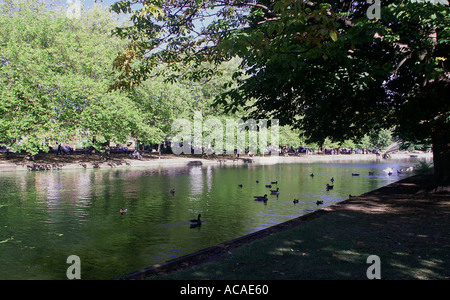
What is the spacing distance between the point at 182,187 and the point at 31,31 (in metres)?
33.5

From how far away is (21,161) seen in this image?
44469mm

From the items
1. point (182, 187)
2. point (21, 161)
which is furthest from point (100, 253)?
point (21, 161)

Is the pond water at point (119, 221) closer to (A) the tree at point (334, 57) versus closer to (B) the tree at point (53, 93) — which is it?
(A) the tree at point (334, 57)

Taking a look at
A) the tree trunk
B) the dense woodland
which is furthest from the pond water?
the tree trunk

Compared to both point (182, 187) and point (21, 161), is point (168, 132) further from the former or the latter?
point (182, 187)

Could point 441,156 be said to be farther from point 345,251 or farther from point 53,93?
point 53,93

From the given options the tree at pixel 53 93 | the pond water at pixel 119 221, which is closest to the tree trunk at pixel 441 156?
the pond water at pixel 119 221

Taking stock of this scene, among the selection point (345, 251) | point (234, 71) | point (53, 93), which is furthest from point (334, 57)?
point (53, 93)

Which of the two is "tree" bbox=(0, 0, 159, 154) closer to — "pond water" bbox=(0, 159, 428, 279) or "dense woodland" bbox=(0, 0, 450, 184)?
"dense woodland" bbox=(0, 0, 450, 184)

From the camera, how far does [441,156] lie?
662 inches

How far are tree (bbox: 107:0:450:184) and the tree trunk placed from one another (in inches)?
1.6

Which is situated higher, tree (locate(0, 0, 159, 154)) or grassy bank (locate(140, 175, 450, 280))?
tree (locate(0, 0, 159, 154))

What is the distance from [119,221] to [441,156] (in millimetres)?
15084

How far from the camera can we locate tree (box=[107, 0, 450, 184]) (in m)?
10.5
